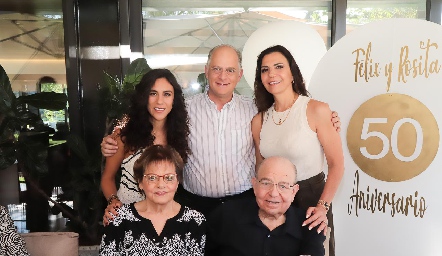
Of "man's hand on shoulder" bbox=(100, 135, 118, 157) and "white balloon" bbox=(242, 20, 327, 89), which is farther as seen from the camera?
"white balloon" bbox=(242, 20, 327, 89)

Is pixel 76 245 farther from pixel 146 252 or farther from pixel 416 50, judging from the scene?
pixel 416 50

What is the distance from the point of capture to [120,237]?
1.89 m

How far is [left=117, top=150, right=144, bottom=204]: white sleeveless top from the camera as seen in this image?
7.12 feet

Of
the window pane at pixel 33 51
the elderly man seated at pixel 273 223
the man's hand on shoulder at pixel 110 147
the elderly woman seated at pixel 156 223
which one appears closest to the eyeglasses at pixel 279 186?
the elderly man seated at pixel 273 223

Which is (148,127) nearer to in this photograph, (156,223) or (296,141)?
(156,223)

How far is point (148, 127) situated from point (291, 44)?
1.48 metres

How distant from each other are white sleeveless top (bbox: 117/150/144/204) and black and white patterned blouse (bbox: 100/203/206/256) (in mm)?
265

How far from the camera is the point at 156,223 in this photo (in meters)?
1.91

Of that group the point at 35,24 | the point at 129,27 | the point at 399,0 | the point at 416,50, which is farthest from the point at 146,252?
the point at 399,0

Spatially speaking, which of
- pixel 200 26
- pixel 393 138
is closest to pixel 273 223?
pixel 393 138

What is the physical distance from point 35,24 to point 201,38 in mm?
1649

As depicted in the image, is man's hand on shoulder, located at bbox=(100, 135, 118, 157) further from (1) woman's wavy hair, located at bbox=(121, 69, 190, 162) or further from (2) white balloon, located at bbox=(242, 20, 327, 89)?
(2) white balloon, located at bbox=(242, 20, 327, 89)

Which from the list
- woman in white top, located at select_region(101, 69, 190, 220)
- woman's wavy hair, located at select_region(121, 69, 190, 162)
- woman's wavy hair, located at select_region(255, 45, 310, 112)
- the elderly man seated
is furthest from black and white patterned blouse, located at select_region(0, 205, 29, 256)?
woman's wavy hair, located at select_region(255, 45, 310, 112)

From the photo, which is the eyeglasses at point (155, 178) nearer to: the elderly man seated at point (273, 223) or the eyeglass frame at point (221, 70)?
the elderly man seated at point (273, 223)
